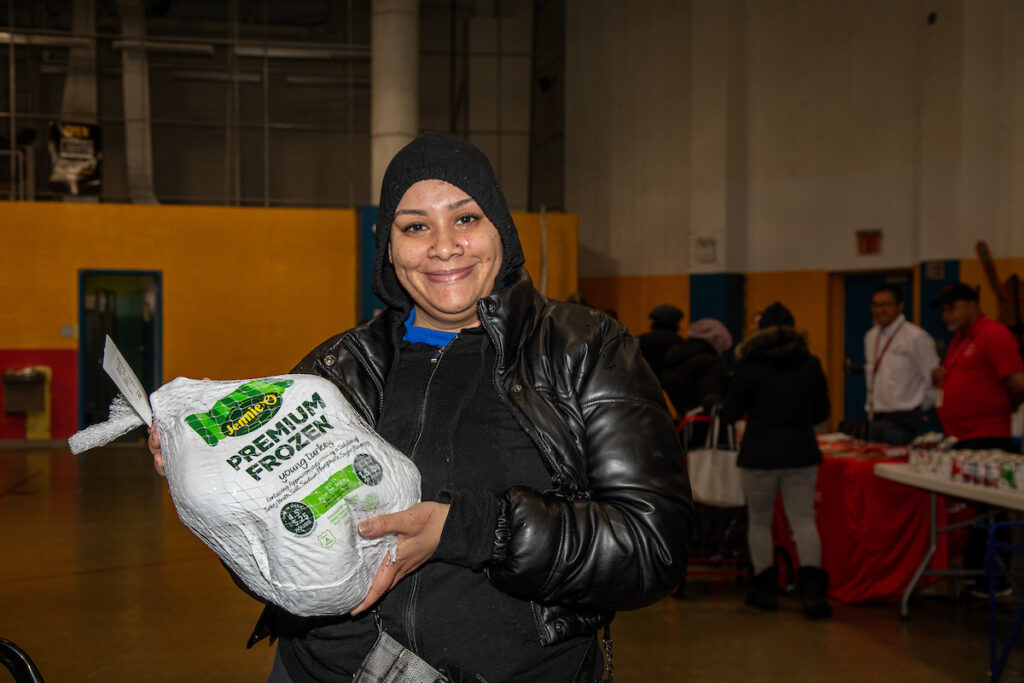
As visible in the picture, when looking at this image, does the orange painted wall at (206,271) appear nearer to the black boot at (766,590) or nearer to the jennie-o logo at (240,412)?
the black boot at (766,590)

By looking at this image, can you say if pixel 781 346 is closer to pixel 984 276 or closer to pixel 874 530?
pixel 874 530

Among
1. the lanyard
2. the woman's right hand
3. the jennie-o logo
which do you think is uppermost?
the jennie-o logo

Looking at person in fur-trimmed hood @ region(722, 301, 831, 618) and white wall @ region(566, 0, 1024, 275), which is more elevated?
white wall @ region(566, 0, 1024, 275)

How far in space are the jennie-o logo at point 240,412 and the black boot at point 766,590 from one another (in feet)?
14.1

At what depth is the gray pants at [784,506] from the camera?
4793 mm

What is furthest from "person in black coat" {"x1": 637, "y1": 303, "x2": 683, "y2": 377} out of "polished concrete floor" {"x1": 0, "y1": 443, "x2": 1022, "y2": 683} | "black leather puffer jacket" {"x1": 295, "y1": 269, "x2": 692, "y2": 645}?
"black leather puffer jacket" {"x1": 295, "y1": 269, "x2": 692, "y2": 645}

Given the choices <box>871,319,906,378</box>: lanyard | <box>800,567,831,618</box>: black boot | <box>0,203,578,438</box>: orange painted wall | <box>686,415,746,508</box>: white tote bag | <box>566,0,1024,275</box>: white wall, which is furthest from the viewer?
<box>0,203,578,438</box>: orange painted wall

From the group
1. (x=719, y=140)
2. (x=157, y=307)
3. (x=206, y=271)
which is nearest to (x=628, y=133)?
(x=719, y=140)

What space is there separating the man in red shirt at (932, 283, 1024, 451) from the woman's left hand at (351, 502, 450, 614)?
4.76 meters

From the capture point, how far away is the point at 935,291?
1010 cm

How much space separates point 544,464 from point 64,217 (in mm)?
12283

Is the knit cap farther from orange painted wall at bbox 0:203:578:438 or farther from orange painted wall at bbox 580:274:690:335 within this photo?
orange painted wall at bbox 580:274:690:335

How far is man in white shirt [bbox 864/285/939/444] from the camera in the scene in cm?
650

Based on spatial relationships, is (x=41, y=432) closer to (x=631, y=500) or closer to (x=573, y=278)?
(x=573, y=278)
